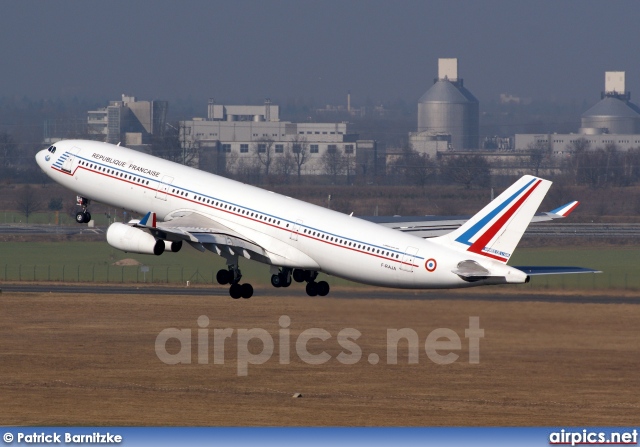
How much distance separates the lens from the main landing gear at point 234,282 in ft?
216

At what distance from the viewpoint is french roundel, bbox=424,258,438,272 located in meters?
59.5

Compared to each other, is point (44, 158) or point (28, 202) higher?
point (44, 158)

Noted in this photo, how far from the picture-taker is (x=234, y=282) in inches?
2653

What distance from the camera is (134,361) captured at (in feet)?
276

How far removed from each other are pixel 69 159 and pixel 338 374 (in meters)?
21.0

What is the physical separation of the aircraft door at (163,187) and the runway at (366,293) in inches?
298

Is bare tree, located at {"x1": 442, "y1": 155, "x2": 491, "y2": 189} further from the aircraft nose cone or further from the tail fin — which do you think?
the tail fin

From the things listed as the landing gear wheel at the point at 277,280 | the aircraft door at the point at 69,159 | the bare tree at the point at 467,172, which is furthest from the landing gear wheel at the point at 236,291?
the bare tree at the point at 467,172

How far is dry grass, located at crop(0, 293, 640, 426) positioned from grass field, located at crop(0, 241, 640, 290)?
35.3 feet

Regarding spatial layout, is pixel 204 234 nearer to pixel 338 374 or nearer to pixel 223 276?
pixel 223 276

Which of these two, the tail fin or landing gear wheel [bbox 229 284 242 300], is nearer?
the tail fin

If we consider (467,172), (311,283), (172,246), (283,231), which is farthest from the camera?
(467,172)

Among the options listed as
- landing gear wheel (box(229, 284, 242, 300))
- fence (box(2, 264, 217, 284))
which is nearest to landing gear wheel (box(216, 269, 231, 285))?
landing gear wheel (box(229, 284, 242, 300))

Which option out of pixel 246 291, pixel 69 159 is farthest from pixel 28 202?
pixel 246 291
